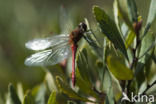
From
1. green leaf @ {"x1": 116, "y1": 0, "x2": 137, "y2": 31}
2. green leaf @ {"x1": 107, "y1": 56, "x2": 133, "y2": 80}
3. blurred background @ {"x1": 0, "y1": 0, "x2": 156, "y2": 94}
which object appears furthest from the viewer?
blurred background @ {"x1": 0, "y1": 0, "x2": 156, "y2": 94}

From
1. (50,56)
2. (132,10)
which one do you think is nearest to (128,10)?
(132,10)

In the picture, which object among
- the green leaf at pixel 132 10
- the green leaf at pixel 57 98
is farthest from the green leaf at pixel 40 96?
the green leaf at pixel 132 10

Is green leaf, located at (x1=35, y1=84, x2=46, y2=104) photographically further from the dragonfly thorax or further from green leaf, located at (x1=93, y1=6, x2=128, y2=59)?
green leaf, located at (x1=93, y1=6, x2=128, y2=59)

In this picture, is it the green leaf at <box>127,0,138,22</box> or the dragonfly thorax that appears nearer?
the green leaf at <box>127,0,138,22</box>

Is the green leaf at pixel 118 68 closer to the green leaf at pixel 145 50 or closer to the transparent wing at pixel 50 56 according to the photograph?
the green leaf at pixel 145 50

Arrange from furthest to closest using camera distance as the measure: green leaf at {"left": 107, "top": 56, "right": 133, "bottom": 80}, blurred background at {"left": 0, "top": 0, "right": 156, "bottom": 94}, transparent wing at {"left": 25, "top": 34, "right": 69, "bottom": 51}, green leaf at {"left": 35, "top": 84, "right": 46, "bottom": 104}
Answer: blurred background at {"left": 0, "top": 0, "right": 156, "bottom": 94}
transparent wing at {"left": 25, "top": 34, "right": 69, "bottom": 51}
green leaf at {"left": 35, "top": 84, "right": 46, "bottom": 104}
green leaf at {"left": 107, "top": 56, "right": 133, "bottom": 80}

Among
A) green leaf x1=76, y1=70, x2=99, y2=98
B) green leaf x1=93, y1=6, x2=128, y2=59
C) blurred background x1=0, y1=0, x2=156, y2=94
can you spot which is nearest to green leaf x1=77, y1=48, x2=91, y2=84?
green leaf x1=76, y1=70, x2=99, y2=98
